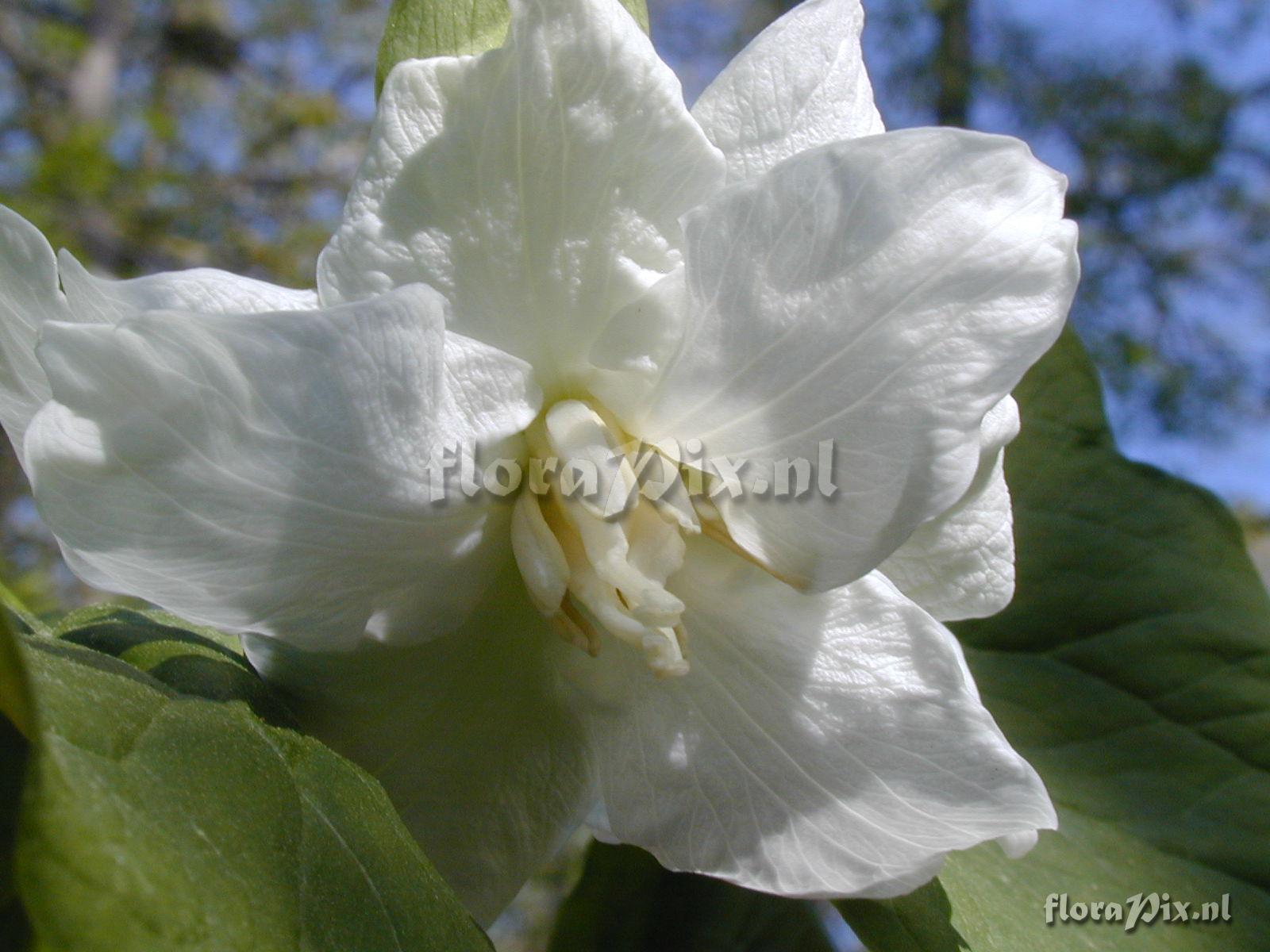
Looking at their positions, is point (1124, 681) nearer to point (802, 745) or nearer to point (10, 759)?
point (802, 745)

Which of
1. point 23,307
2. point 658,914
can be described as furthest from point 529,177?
point 658,914

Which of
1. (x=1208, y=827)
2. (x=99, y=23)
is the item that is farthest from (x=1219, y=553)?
(x=99, y=23)

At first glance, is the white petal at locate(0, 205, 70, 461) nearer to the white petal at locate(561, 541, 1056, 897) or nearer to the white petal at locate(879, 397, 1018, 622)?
the white petal at locate(561, 541, 1056, 897)

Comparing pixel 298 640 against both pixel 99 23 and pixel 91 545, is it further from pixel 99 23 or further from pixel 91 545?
pixel 99 23

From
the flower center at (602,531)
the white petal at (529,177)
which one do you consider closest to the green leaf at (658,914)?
the flower center at (602,531)

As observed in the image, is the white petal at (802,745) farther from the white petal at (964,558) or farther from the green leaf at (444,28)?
the green leaf at (444,28)
